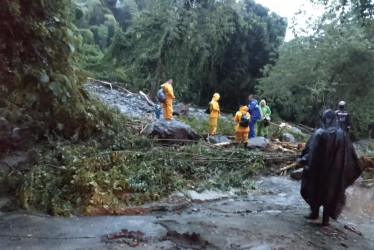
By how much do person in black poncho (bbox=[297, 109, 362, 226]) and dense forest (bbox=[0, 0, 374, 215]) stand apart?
2444mm

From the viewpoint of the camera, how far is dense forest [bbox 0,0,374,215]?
4.01 meters

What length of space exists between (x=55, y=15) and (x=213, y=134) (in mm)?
7841

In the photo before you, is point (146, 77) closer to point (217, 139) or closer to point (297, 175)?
point (217, 139)

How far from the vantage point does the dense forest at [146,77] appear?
Result: 4.01 m

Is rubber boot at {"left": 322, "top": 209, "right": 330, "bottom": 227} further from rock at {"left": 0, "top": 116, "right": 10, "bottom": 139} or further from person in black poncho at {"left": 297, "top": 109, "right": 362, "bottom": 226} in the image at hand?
rock at {"left": 0, "top": 116, "right": 10, "bottom": 139}

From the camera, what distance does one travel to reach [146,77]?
25.7m

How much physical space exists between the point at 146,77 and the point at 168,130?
54.2 feet

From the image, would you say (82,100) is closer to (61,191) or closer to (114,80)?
(61,191)

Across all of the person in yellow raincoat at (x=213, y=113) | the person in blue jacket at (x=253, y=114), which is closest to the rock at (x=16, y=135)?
the person in yellow raincoat at (x=213, y=113)

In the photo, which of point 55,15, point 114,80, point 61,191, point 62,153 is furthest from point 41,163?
point 114,80

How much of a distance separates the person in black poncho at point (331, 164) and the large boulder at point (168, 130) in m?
4.59

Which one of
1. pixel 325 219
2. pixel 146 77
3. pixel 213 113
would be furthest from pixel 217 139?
pixel 146 77

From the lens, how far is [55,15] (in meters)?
4.11

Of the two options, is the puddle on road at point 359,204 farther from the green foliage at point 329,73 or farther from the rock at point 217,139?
the green foliage at point 329,73
